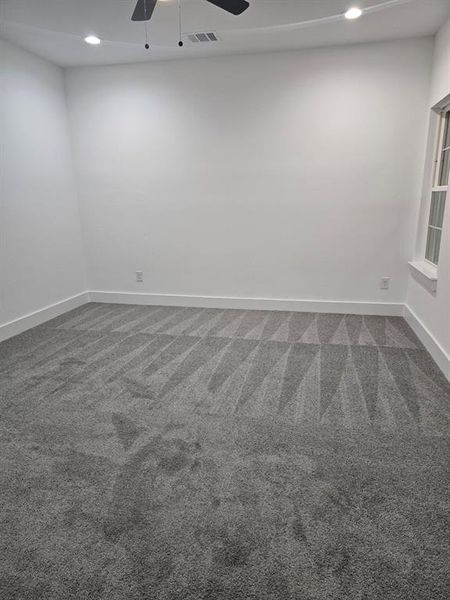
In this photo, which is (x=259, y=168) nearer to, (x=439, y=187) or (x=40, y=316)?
(x=439, y=187)

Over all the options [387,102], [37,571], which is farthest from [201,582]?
[387,102]

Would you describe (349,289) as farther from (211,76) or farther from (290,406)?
(211,76)

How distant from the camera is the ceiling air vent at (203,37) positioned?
127 inches

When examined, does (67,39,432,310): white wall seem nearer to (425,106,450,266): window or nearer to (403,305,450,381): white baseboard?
(425,106,450,266): window

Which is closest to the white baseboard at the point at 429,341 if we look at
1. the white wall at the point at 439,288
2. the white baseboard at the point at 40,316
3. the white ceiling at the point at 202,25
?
the white wall at the point at 439,288

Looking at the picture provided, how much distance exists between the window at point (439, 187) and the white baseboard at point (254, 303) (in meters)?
0.76

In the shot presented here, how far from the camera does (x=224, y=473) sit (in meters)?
1.84

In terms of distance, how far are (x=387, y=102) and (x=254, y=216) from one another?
1.73 m

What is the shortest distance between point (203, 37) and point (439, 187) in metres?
2.57

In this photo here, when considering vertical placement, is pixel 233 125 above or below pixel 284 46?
below

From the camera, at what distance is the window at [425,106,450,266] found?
348 centimetres

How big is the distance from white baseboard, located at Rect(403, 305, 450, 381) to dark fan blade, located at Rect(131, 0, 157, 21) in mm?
3095

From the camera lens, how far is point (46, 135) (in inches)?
161

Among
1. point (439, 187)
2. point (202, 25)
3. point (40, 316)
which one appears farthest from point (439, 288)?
point (40, 316)
